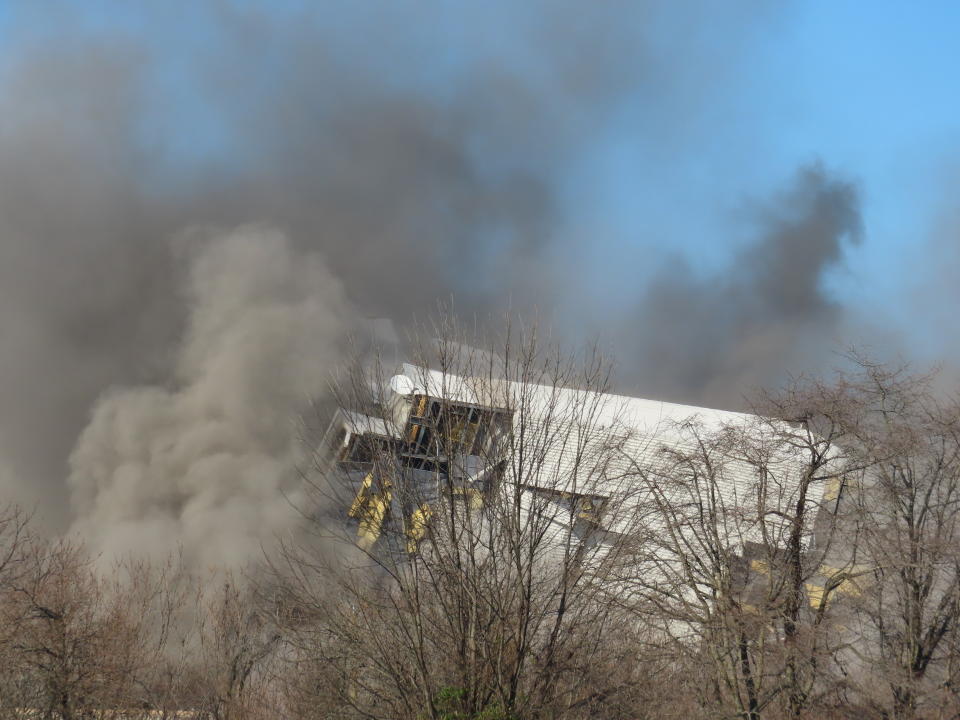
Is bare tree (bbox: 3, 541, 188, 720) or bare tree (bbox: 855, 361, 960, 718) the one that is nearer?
bare tree (bbox: 855, 361, 960, 718)

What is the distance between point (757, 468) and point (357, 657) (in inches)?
Answer: 264

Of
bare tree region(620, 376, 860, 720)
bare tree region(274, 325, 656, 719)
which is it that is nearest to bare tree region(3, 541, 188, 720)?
bare tree region(274, 325, 656, 719)

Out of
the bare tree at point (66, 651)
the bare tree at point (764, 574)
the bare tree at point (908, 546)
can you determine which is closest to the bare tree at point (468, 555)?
the bare tree at point (764, 574)

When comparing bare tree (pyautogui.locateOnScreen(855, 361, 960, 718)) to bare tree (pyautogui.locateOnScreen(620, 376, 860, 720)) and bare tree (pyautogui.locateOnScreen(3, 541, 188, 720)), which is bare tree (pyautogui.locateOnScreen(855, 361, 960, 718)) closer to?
bare tree (pyautogui.locateOnScreen(620, 376, 860, 720))

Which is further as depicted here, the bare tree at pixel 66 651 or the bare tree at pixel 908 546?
the bare tree at pixel 66 651

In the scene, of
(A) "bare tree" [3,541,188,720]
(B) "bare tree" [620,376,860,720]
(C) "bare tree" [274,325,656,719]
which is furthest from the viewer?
(A) "bare tree" [3,541,188,720]

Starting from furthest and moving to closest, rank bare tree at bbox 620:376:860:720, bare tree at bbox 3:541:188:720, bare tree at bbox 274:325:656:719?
bare tree at bbox 3:541:188:720 < bare tree at bbox 620:376:860:720 < bare tree at bbox 274:325:656:719

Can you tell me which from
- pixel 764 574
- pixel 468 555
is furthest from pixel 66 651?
pixel 764 574

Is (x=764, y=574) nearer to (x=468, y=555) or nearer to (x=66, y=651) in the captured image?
(x=468, y=555)

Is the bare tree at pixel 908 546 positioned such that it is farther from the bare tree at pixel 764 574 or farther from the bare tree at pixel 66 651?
the bare tree at pixel 66 651

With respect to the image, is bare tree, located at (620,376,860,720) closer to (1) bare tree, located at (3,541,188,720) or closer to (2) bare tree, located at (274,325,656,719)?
(2) bare tree, located at (274,325,656,719)

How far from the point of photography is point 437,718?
1080 cm

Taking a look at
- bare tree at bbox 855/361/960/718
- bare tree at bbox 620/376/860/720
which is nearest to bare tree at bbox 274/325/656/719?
bare tree at bbox 620/376/860/720

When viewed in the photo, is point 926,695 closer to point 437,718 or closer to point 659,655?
point 659,655
